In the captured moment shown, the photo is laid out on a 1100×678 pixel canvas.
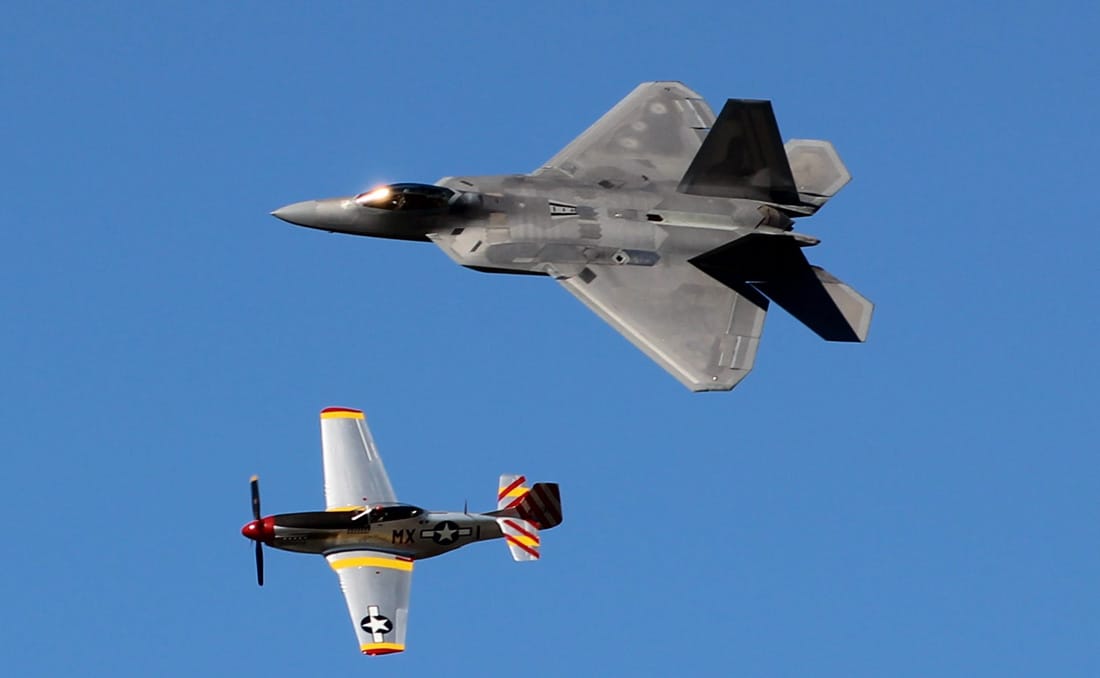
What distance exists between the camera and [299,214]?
33406 mm

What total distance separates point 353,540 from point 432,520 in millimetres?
1805

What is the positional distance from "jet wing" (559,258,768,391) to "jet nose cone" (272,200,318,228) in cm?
515

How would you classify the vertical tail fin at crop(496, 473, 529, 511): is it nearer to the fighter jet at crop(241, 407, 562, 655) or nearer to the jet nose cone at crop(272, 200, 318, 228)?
the fighter jet at crop(241, 407, 562, 655)

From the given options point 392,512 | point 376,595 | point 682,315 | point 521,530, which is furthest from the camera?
point 521,530

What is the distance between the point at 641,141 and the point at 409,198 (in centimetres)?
563

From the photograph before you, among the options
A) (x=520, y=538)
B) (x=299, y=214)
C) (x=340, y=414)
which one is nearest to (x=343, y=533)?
(x=340, y=414)

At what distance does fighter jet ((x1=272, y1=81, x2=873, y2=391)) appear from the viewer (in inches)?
1289

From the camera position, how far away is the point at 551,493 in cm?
3769

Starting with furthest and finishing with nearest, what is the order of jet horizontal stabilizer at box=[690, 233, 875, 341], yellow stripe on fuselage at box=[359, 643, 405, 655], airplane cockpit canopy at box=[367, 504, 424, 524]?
airplane cockpit canopy at box=[367, 504, 424, 524]
yellow stripe on fuselage at box=[359, 643, 405, 655]
jet horizontal stabilizer at box=[690, 233, 875, 341]

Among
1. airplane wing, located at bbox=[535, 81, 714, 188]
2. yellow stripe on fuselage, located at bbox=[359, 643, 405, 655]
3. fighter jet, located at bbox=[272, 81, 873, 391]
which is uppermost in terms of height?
airplane wing, located at bbox=[535, 81, 714, 188]

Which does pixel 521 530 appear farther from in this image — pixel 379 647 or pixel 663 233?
pixel 663 233

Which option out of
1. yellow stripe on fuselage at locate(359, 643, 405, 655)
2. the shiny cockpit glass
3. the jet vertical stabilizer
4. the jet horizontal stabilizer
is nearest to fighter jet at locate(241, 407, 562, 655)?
yellow stripe on fuselage at locate(359, 643, 405, 655)

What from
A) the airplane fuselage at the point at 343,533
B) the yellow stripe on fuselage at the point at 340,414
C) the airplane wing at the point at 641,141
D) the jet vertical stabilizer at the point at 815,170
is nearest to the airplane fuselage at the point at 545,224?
the airplane wing at the point at 641,141

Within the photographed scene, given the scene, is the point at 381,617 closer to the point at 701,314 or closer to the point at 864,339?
the point at 701,314
